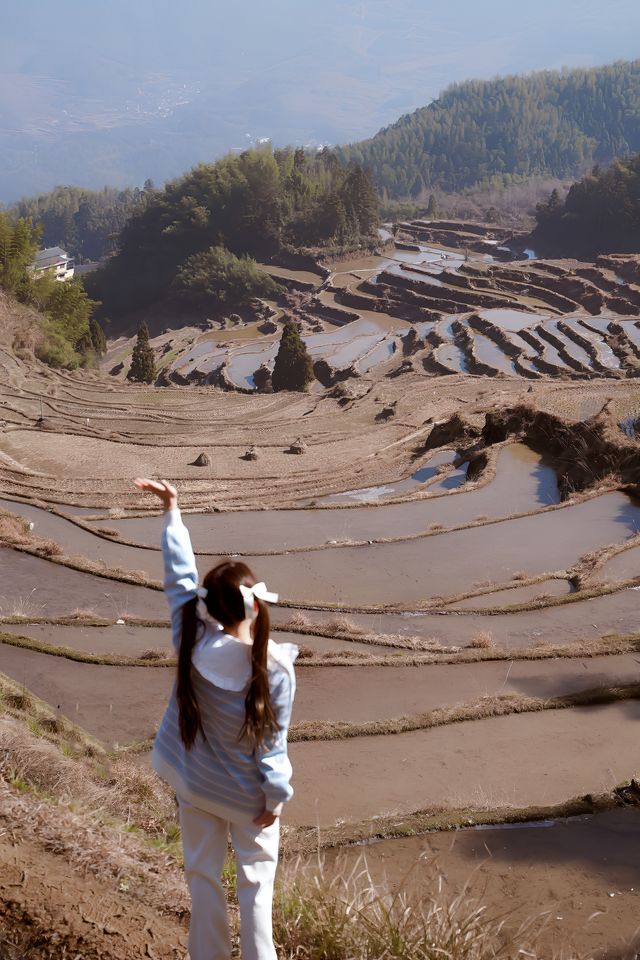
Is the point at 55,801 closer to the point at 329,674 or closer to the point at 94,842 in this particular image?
the point at 94,842

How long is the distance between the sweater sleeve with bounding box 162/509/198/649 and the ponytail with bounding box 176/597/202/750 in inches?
2.4

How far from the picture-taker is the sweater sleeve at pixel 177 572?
3623 millimetres

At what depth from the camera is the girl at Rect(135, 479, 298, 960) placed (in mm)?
3432

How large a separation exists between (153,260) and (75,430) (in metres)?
56.0

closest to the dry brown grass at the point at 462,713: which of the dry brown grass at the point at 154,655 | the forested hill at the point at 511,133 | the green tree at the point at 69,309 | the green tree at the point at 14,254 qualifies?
the dry brown grass at the point at 154,655

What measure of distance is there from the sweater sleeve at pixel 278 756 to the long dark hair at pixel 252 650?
30 mm

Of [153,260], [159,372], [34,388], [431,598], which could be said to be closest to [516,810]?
[431,598]

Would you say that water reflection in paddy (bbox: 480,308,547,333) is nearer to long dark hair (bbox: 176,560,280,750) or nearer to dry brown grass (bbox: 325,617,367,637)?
dry brown grass (bbox: 325,617,367,637)

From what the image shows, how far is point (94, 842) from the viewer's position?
164 inches

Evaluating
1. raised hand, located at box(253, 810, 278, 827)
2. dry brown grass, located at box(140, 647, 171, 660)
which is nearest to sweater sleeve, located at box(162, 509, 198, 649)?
raised hand, located at box(253, 810, 278, 827)

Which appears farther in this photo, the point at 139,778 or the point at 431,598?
the point at 431,598

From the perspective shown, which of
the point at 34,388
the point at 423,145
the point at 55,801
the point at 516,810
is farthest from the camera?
the point at 423,145

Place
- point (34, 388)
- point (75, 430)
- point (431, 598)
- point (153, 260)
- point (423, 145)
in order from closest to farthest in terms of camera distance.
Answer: point (431, 598), point (75, 430), point (34, 388), point (153, 260), point (423, 145)

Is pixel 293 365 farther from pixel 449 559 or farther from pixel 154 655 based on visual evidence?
pixel 154 655
